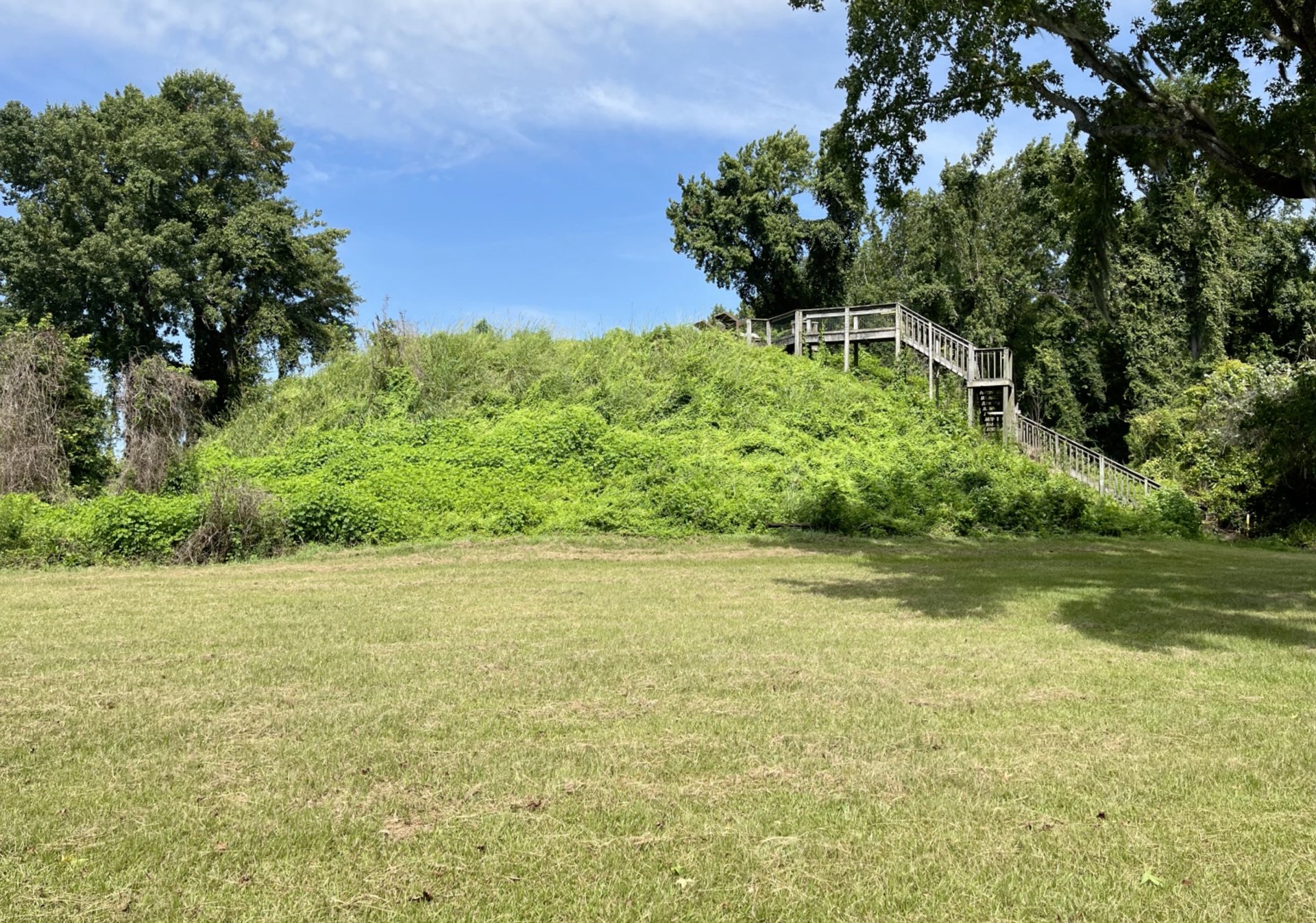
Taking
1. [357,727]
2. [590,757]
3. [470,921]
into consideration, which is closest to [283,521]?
[357,727]

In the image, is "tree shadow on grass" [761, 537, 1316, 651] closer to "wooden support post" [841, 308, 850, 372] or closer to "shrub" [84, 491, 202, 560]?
"wooden support post" [841, 308, 850, 372]

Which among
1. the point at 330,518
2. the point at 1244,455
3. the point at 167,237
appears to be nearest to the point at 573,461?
the point at 330,518

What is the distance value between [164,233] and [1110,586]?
29063mm

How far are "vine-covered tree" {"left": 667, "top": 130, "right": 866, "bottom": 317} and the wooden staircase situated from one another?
12.2 metres

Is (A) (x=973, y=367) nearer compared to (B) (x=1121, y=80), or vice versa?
(B) (x=1121, y=80)

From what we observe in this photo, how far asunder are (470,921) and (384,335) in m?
21.5

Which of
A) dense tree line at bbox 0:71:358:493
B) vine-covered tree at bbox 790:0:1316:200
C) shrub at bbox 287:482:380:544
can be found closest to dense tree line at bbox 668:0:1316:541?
vine-covered tree at bbox 790:0:1316:200

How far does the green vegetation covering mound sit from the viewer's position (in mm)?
14633

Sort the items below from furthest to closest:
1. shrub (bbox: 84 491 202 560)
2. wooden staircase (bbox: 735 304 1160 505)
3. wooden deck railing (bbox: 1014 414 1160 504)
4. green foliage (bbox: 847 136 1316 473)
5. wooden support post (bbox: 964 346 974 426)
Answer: green foliage (bbox: 847 136 1316 473)
wooden support post (bbox: 964 346 974 426)
wooden staircase (bbox: 735 304 1160 505)
wooden deck railing (bbox: 1014 414 1160 504)
shrub (bbox: 84 491 202 560)

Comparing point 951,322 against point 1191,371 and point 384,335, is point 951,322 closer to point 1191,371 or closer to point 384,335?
point 1191,371

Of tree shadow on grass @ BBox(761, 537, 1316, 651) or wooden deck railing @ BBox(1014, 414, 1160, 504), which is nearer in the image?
tree shadow on grass @ BBox(761, 537, 1316, 651)

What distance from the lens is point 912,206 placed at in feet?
128

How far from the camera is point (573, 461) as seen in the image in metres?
18.7

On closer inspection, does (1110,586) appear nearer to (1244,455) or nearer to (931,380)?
(931,380)
